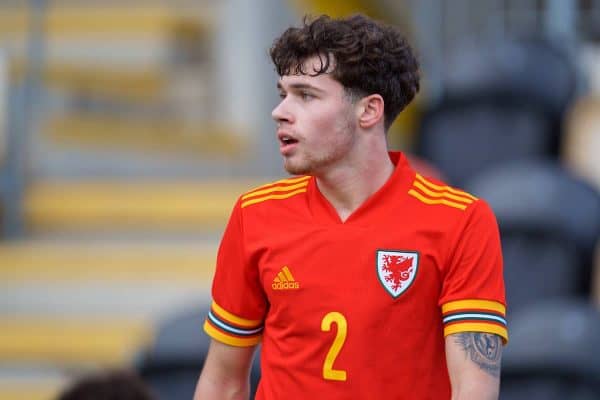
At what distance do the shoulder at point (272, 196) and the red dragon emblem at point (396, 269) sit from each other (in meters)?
0.28

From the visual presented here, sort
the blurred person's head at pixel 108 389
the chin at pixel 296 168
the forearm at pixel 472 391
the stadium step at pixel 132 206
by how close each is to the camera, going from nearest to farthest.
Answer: the forearm at pixel 472 391 → the chin at pixel 296 168 → the blurred person's head at pixel 108 389 → the stadium step at pixel 132 206

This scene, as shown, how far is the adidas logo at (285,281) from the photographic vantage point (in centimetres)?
274

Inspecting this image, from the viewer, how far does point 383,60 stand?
2.77 metres

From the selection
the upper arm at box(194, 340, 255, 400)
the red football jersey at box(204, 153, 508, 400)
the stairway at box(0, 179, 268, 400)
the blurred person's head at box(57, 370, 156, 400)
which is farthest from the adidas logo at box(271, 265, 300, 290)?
the stairway at box(0, 179, 268, 400)

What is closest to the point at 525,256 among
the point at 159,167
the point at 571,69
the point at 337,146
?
the point at 571,69

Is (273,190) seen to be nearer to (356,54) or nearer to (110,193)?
(356,54)

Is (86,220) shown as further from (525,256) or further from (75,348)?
(525,256)

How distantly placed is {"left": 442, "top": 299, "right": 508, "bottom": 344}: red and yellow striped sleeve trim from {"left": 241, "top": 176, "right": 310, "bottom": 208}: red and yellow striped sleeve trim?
42cm

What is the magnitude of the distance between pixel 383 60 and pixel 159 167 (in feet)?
19.5

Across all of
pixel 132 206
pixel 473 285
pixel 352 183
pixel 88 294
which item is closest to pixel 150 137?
pixel 132 206

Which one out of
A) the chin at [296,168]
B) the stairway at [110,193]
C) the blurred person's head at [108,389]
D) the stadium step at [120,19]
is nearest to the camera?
the chin at [296,168]

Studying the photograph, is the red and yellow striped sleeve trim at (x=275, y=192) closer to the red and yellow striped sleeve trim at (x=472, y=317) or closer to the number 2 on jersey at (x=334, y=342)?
the number 2 on jersey at (x=334, y=342)

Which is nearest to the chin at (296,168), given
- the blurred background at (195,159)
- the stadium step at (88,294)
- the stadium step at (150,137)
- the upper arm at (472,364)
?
the upper arm at (472,364)

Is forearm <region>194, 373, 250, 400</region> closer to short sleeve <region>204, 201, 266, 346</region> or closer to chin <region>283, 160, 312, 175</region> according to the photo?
short sleeve <region>204, 201, 266, 346</region>
